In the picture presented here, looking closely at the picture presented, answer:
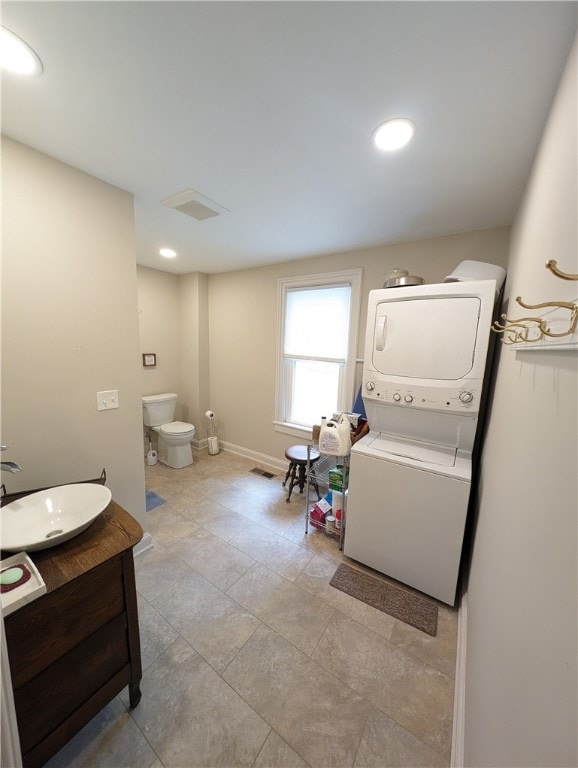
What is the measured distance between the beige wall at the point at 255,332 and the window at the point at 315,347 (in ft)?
0.31

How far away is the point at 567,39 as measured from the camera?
78cm

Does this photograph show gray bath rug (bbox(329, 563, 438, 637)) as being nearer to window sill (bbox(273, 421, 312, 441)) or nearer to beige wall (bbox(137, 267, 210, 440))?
window sill (bbox(273, 421, 312, 441))

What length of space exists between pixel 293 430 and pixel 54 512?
218 centimetres

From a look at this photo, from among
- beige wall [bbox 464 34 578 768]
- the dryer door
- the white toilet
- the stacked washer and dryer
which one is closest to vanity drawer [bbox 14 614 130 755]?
beige wall [bbox 464 34 578 768]

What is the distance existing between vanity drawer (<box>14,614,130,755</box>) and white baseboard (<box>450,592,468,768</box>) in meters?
1.27

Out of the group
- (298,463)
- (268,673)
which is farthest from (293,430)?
(268,673)

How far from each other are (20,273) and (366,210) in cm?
194

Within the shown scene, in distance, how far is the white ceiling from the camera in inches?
30.2

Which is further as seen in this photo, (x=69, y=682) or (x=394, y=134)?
(x=394, y=134)

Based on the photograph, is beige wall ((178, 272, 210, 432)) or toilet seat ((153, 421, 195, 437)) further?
beige wall ((178, 272, 210, 432))

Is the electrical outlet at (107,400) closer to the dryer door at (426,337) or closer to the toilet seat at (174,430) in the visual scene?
the toilet seat at (174,430)

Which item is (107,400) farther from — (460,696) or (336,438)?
(460,696)

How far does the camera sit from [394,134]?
1.15 m

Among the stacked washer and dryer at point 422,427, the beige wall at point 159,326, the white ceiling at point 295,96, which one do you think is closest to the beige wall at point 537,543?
the white ceiling at point 295,96
